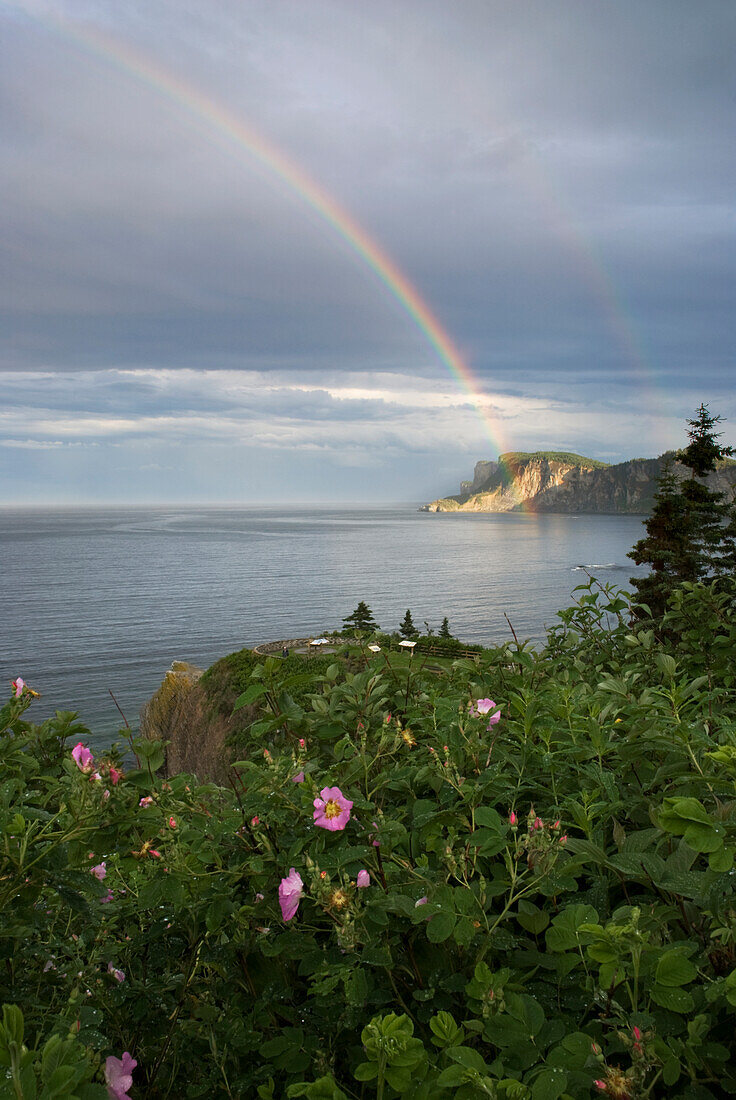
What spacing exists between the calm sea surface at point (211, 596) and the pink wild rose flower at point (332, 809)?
26.5 metres

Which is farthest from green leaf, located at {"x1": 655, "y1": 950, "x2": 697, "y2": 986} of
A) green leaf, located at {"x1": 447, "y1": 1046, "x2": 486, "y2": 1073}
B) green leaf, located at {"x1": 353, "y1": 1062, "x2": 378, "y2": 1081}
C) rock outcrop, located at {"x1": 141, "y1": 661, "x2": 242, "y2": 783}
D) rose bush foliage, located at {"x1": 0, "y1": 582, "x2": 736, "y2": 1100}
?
rock outcrop, located at {"x1": 141, "y1": 661, "x2": 242, "y2": 783}

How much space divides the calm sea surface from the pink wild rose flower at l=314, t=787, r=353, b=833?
26.5m

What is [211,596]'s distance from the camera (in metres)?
86.6

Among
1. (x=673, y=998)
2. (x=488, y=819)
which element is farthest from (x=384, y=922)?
(x=673, y=998)

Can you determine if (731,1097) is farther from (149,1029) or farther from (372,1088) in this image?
(149,1029)

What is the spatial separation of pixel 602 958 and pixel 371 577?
357ft

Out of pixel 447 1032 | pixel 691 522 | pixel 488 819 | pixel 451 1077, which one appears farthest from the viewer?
pixel 691 522

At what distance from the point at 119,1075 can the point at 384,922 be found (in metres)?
0.66

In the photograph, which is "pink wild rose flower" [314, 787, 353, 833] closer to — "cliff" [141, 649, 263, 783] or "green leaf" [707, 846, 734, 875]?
"green leaf" [707, 846, 734, 875]

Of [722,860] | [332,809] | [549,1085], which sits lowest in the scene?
[549,1085]

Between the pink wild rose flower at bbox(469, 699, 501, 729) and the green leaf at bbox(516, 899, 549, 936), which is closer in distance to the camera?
the green leaf at bbox(516, 899, 549, 936)

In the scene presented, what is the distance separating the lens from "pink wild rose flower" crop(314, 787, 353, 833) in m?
1.58

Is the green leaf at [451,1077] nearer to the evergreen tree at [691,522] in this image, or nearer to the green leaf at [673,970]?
the green leaf at [673,970]

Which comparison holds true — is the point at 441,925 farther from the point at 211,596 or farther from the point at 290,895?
the point at 211,596
